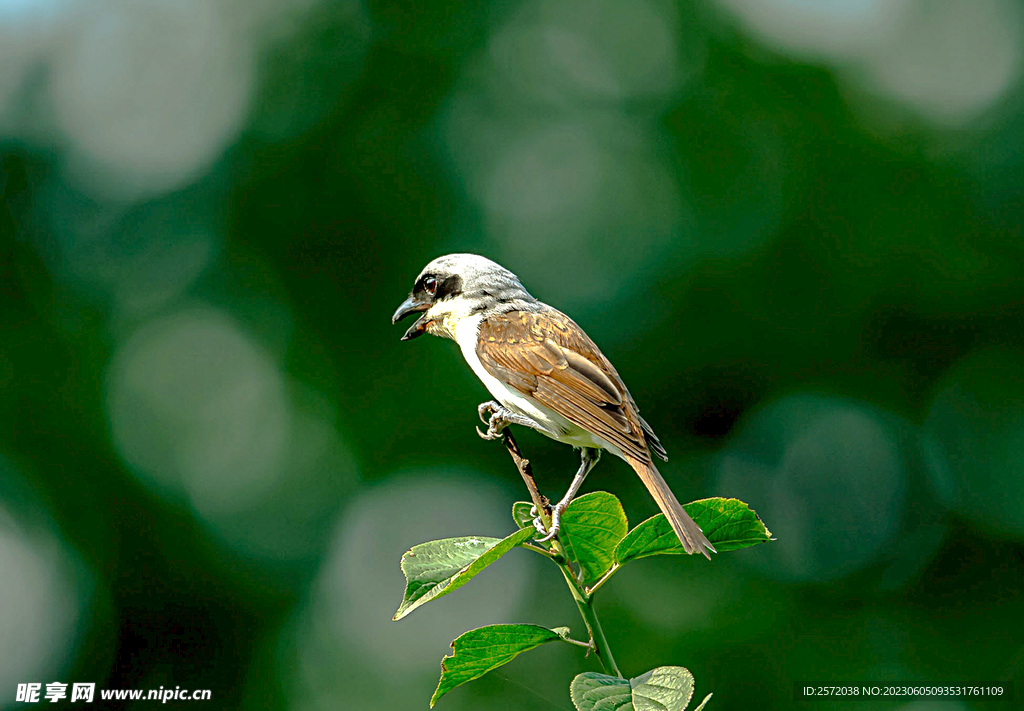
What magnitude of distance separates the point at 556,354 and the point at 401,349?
19.4 feet

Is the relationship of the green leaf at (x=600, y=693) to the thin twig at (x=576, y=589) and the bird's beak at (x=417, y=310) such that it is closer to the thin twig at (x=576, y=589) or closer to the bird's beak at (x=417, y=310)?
the thin twig at (x=576, y=589)

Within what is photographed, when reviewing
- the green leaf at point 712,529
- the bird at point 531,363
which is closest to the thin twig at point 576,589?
the green leaf at point 712,529

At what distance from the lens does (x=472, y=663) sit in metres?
1.61

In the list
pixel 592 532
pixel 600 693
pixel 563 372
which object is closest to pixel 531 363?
pixel 563 372

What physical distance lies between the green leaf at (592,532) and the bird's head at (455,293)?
4.09ft

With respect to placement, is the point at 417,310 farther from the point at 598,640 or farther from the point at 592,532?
the point at 598,640

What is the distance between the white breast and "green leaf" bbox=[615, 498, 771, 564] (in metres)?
0.74

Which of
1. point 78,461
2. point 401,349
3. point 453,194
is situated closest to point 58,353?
point 78,461

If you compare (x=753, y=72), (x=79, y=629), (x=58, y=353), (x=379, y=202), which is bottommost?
(x=79, y=629)

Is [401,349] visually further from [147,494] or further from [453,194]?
[147,494]

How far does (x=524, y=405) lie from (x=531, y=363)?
145 millimetres

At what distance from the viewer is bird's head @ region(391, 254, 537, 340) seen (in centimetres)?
291

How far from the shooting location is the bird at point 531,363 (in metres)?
2.56

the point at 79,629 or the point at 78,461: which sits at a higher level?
the point at 78,461
